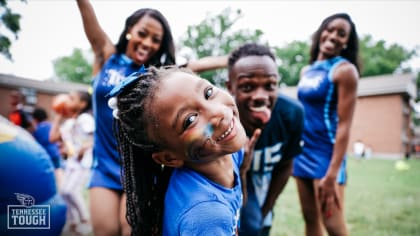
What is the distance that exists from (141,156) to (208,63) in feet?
2.75

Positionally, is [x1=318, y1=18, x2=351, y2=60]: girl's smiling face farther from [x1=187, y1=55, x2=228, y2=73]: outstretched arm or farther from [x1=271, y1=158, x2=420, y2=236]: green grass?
[x1=271, y1=158, x2=420, y2=236]: green grass

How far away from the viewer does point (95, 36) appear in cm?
164

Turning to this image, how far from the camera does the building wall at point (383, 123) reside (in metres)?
11.1

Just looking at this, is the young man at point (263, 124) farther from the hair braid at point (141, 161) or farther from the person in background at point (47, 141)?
the person in background at point (47, 141)

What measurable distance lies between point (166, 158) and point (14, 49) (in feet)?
2.55

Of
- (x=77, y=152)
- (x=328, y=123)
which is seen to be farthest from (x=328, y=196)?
(x=77, y=152)

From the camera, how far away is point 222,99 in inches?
44.3

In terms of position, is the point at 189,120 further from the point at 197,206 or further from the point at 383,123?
the point at 383,123

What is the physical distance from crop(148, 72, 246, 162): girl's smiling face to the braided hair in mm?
37

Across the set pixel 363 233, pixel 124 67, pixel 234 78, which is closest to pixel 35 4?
pixel 124 67

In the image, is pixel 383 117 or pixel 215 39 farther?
pixel 383 117

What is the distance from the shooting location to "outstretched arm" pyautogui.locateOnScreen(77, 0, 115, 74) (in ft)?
4.61

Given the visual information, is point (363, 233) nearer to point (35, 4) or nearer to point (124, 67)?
point (124, 67)

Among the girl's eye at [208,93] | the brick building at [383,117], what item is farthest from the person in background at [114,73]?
the brick building at [383,117]
